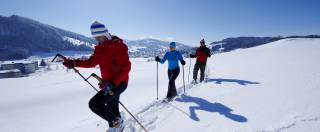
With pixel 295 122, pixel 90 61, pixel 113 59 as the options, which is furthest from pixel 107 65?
pixel 295 122

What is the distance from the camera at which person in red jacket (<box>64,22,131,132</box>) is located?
4340 millimetres

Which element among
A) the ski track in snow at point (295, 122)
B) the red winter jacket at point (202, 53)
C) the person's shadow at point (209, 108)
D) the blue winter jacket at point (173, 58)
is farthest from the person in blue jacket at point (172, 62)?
the ski track in snow at point (295, 122)

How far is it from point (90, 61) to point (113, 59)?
21.4 inches

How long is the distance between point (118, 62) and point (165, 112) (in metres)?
2.66

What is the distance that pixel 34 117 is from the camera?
1288 cm

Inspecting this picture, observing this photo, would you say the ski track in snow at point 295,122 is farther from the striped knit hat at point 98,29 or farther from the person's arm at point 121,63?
the striped knit hat at point 98,29

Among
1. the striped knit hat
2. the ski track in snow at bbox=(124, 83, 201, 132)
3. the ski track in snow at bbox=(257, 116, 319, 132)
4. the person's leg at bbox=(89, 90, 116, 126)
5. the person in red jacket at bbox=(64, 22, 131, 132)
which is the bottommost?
the ski track in snow at bbox=(124, 83, 201, 132)

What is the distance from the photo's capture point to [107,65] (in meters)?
4.41

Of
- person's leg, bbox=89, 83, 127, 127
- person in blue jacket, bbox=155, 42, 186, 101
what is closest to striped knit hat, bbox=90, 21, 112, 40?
person's leg, bbox=89, 83, 127, 127

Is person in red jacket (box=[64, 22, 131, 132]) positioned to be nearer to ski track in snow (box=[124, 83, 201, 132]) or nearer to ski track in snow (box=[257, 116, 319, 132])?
ski track in snow (box=[124, 83, 201, 132])

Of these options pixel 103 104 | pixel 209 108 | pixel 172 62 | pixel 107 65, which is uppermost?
pixel 107 65

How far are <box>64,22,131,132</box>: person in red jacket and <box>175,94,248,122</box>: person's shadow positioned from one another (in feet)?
7.14

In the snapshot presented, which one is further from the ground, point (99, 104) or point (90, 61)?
point (90, 61)

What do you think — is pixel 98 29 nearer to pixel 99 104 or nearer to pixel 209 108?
pixel 99 104
